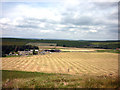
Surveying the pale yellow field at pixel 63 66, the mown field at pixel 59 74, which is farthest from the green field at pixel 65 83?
the pale yellow field at pixel 63 66

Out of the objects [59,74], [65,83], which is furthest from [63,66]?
[65,83]

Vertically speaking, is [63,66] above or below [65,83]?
below

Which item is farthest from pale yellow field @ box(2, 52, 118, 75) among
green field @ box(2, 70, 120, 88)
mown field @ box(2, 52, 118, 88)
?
green field @ box(2, 70, 120, 88)

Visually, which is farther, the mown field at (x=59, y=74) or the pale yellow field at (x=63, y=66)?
the pale yellow field at (x=63, y=66)

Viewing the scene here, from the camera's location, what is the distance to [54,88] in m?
4.36

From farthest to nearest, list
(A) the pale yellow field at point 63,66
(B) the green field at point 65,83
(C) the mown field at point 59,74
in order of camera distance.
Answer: (A) the pale yellow field at point 63,66 < (C) the mown field at point 59,74 < (B) the green field at point 65,83

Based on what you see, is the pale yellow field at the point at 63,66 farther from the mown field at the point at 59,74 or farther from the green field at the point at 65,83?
the green field at the point at 65,83

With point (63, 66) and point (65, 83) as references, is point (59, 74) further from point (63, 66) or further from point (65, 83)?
point (63, 66)

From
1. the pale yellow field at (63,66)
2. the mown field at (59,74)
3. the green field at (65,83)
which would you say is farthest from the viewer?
the pale yellow field at (63,66)

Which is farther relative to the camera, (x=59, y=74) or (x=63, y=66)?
(x=63, y=66)

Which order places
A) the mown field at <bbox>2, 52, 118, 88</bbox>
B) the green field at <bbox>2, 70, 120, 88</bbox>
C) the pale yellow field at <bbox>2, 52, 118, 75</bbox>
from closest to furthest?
the green field at <bbox>2, 70, 120, 88</bbox> → the mown field at <bbox>2, 52, 118, 88</bbox> → the pale yellow field at <bbox>2, 52, 118, 75</bbox>

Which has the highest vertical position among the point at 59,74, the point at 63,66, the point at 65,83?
the point at 65,83

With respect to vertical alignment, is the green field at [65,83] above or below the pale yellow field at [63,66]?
above

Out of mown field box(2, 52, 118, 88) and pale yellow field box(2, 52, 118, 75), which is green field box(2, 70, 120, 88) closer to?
mown field box(2, 52, 118, 88)
